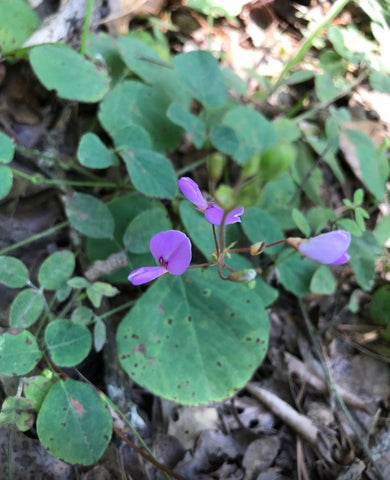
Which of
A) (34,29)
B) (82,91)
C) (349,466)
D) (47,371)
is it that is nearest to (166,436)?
(47,371)

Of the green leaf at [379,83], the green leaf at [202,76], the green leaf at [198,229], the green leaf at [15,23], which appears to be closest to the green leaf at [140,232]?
the green leaf at [198,229]

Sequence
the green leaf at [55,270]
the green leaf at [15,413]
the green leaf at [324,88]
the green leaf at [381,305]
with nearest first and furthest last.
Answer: the green leaf at [15,413] < the green leaf at [55,270] < the green leaf at [381,305] < the green leaf at [324,88]

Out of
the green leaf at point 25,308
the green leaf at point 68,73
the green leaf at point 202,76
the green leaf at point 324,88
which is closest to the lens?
the green leaf at point 25,308

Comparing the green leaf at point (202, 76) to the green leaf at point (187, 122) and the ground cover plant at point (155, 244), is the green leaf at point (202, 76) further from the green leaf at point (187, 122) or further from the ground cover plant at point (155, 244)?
the green leaf at point (187, 122)

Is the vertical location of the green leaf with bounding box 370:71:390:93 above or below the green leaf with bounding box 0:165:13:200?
above

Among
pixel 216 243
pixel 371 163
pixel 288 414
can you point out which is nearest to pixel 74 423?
pixel 216 243

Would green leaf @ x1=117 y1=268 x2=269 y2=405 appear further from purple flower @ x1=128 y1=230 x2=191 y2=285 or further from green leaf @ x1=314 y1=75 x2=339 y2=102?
green leaf @ x1=314 y1=75 x2=339 y2=102

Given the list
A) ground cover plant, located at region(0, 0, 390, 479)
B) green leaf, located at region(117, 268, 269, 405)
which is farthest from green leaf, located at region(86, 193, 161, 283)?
green leaf, located at region(117, 268, 269, 405)
